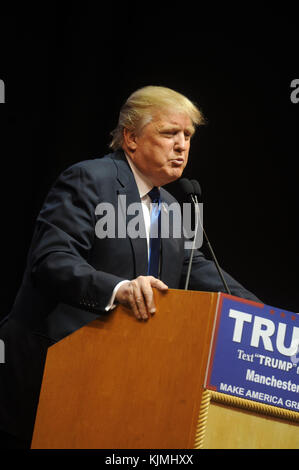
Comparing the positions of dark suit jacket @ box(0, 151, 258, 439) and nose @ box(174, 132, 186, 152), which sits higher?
nose @ box(174, 132, 186, 152)

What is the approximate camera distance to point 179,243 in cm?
242

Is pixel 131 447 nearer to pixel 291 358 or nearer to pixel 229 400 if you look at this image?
pixel 229 400

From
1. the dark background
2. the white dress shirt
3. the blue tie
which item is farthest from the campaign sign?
the dark background

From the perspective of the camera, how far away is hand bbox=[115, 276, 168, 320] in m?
1.58

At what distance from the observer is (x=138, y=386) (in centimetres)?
157

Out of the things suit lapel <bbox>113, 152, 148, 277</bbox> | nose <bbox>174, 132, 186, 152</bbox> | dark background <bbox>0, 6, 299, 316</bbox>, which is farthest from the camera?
dark background <bbox>0, 6, 299, 316</bbox>

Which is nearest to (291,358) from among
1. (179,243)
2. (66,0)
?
(179,243)

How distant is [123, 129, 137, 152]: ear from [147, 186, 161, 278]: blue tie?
19 centimetres

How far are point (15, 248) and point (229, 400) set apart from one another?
1.85 metres

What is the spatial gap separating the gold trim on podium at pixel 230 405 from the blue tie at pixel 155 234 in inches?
29.5

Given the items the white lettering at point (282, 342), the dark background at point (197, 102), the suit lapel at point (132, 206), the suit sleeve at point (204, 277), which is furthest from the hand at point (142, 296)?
the dark background at point (197, 102)

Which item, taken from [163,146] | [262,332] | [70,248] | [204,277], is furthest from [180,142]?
[262,332]

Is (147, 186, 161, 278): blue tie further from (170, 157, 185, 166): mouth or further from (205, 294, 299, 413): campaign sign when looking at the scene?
(205, 294, 299, 413): campaign sign

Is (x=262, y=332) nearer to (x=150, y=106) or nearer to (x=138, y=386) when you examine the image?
(x=138, y=386)
